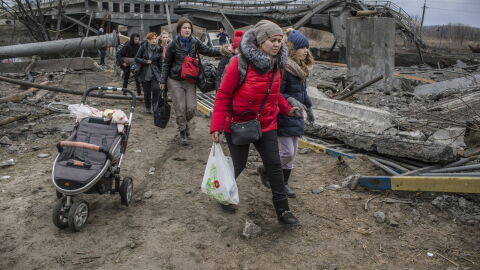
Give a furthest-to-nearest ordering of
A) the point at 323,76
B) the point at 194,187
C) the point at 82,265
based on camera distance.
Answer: the point at 323,76, the point at 194,187, the point at 82,265

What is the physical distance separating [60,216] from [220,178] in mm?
1408

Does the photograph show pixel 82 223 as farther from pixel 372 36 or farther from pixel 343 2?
pixel 343 2

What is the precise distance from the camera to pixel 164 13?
36.2 meters

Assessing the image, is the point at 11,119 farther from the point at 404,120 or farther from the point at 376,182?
the point at 404,120

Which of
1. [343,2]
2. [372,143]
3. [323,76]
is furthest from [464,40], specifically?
[372,143]

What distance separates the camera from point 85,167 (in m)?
3.94

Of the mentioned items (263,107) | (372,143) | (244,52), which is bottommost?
(372,143)

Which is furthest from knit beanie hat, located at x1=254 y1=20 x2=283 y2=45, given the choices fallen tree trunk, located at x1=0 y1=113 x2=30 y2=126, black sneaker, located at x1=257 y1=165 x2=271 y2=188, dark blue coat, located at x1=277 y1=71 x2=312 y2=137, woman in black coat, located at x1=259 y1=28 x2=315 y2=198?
fallen tree trunk, located at x1=0 y1=113 x2=30 y2=126

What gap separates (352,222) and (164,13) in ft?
113

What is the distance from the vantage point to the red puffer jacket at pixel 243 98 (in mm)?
3721

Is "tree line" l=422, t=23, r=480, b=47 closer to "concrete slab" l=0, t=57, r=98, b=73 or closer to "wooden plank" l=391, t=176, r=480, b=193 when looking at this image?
"concrete slab" l=0, t=57, r=98, b=73

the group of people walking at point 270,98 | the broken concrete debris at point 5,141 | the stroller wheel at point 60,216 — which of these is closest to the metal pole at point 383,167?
the group of people walking at point 270,98

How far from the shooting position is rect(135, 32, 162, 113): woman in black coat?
329 inches

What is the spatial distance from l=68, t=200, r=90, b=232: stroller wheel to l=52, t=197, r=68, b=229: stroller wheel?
10 centimetres
